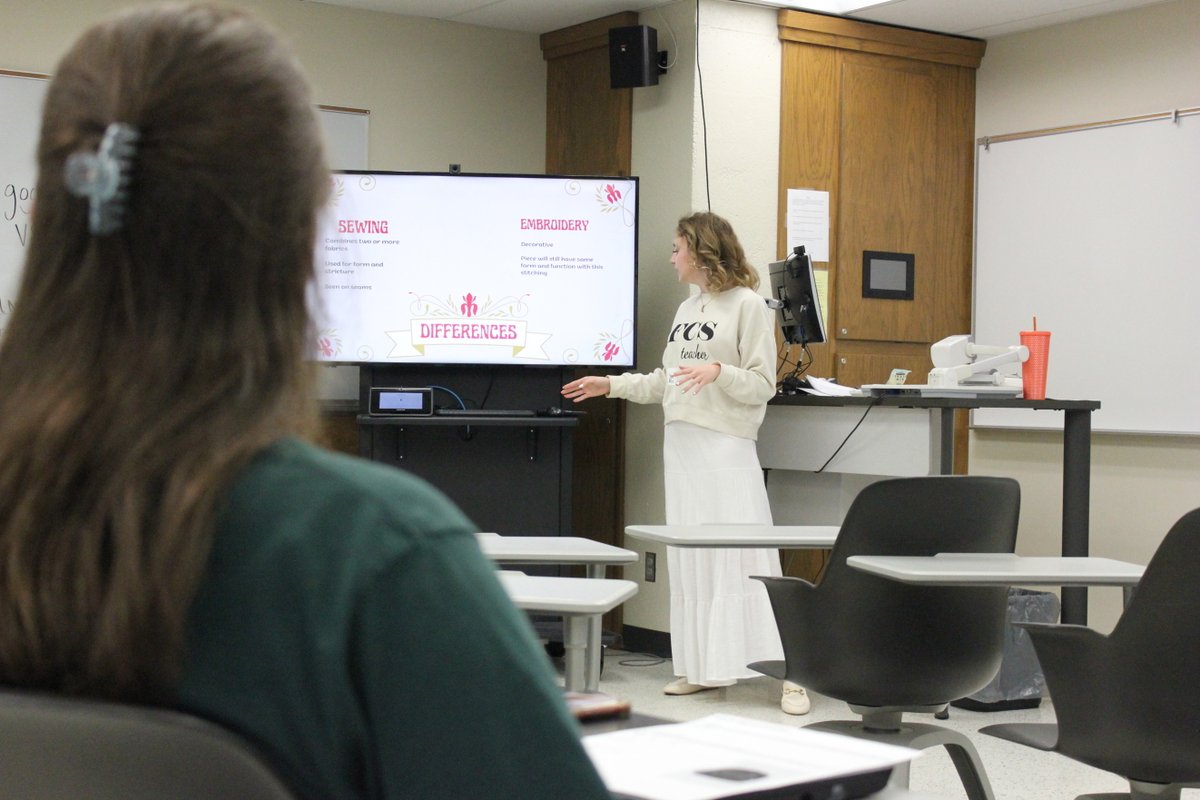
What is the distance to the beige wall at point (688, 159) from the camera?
509cm

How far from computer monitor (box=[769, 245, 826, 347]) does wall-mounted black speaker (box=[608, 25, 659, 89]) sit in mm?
974

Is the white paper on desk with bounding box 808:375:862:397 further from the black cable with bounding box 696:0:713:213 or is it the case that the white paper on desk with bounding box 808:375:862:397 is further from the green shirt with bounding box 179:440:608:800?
the green shirt with bounding box 179:440:608:800

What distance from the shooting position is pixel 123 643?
2.25 ft

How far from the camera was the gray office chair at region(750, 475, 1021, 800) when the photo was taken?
2480mm

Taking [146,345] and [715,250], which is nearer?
[146,345]

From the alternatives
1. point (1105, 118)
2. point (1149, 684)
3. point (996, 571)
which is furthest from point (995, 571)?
point (1105, 118)

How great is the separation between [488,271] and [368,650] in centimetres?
426

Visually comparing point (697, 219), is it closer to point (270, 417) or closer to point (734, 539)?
point (734, 539)

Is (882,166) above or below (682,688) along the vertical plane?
above

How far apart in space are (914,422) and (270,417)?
370 centimetres

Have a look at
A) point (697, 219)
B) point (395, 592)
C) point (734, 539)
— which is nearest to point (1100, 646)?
point (734, 539)

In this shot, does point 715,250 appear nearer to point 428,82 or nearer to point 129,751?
point 428,82

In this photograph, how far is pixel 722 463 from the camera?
443 centimetres

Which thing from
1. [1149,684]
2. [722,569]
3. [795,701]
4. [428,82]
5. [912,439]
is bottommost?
[795,701]
